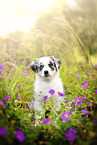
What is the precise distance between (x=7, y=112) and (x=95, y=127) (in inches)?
54.2

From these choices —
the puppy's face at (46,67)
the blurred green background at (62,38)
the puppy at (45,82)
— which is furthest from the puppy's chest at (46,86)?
the blurred green background at (62,38)

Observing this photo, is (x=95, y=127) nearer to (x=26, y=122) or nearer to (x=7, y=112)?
(x=26, y=122)

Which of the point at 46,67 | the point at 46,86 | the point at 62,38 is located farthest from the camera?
the point at 62,38

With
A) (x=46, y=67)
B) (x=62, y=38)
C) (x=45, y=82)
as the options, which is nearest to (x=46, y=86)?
(x=45, y=82)

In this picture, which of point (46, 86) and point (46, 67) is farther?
point (46, 86)

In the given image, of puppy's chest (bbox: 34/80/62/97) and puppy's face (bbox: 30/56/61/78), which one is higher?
puppy's face (bbox: 30/56/61/78)

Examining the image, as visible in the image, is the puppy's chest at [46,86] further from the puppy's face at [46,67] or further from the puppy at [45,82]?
the puppy's face at [46,67]

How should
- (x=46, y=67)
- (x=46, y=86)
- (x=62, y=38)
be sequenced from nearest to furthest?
(x=46, y=67)
(x=46, y=86)
(x=62, y=38)

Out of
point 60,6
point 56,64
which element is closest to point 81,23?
point 56,64

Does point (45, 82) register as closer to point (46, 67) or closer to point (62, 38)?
point (46, 67)

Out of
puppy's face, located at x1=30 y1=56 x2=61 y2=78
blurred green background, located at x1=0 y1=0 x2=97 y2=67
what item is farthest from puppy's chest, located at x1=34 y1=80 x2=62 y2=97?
blurred green background, located at x1=0 y1=0 x2=97 y2=67

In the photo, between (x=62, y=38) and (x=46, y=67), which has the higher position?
(x=62, y=38)

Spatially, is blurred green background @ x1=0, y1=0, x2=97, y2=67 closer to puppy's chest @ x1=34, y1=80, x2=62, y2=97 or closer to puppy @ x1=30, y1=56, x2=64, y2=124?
puppy @ x1=30, y1=56, x2=64, y2=124

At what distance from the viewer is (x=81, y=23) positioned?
14.4ft
